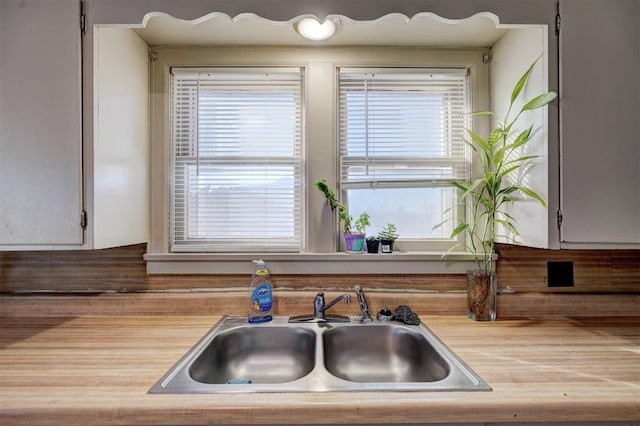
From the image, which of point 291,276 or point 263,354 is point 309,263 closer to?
point 291,276

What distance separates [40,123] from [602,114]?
1.91m

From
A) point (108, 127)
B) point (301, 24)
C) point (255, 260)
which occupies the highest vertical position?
point (301, 24)

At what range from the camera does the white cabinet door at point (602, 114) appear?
1.16 m

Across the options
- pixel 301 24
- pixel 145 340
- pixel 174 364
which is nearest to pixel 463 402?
pixel 174 364

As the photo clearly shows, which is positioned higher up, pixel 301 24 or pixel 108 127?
pixel 301 24

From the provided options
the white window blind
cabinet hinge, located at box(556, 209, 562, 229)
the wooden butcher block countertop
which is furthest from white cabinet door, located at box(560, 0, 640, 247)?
the white window blind

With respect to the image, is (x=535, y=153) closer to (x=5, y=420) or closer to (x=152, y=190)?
(x=152, y=190)

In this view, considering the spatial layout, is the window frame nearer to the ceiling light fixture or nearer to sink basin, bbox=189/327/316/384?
the ceiling light fixture

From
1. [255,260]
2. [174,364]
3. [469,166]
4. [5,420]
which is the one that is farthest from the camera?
[469,166]

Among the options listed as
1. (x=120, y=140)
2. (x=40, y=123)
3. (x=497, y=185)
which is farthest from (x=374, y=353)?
(x=40, y=123)

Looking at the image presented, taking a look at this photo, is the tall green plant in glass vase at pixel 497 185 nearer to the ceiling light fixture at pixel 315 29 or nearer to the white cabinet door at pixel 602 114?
the white cabinet door at pixel 602 114

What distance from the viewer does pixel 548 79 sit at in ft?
3.87

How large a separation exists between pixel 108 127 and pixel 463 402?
4.65 feet

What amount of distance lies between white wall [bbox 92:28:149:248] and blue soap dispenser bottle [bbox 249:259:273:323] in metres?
0.55
